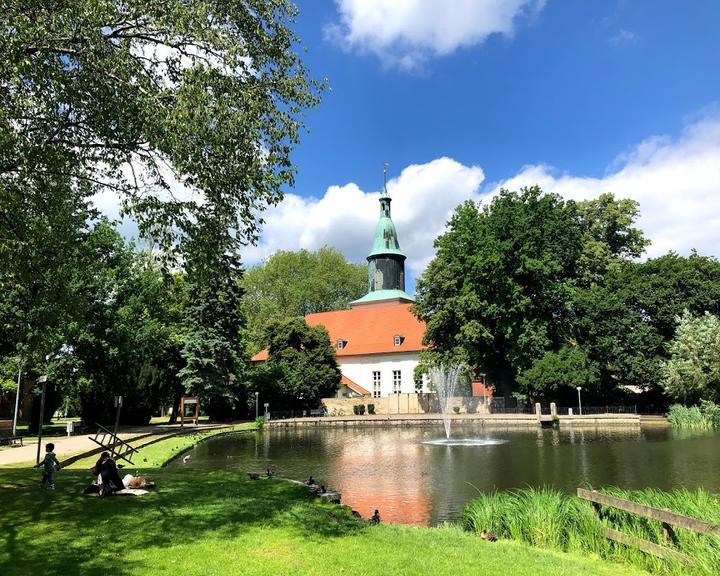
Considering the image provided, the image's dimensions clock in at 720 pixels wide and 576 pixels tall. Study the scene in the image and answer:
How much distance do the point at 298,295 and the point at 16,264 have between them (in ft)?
217

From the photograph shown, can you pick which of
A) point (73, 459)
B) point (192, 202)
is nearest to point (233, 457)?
point (73, 459)

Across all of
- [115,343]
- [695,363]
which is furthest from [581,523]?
[695,363]

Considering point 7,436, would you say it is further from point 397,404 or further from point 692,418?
point 692,418

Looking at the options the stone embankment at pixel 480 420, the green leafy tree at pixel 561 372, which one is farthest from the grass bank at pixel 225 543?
the green leafy tree at pixel 561 372

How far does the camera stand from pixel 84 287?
1208 inches

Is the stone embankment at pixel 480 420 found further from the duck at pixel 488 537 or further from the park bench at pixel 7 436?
the duck at pixel 488 537

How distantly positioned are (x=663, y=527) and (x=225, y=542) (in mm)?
6401

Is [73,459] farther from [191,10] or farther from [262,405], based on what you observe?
[262,405]

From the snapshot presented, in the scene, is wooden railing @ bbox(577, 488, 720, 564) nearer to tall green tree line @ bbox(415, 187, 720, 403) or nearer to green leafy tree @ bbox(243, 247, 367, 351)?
tall green tree line @ bbox(415, 187, 720, 403)

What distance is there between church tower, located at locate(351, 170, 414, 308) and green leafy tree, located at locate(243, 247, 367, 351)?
991 centimetres

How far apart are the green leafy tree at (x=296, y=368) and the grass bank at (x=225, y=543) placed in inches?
1393

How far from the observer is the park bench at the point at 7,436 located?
81.7 feet

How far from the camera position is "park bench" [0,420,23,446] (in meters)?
24.9

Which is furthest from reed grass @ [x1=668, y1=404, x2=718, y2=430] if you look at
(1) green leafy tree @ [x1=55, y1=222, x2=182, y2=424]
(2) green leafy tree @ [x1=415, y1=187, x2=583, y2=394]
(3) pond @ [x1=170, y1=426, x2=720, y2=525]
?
(1) green leafy tree @ [x1=55, y1=222, x2=182, y2=424]
